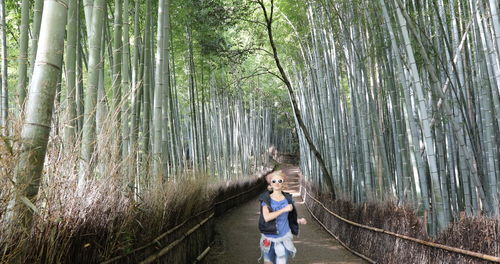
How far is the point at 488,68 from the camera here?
3.16 metres

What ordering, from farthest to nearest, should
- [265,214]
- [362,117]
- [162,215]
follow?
[362,117] < [162,215] < [265,214]

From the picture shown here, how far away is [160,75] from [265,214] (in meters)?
1.62

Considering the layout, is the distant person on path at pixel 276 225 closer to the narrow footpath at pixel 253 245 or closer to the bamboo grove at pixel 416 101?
the narrow footpath at pixel 253 245

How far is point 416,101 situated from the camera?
3828 mm

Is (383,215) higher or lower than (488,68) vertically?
lower

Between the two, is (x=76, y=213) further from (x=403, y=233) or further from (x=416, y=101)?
(x=416, y=101)

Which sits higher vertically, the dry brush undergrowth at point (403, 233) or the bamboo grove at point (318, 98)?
the bamboo grove at point (318, 98)

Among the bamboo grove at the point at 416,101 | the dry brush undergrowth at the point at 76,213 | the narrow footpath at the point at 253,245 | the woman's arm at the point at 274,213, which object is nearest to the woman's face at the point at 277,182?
the woman's arm at the point at 274,213

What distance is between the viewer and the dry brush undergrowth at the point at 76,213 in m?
1.30

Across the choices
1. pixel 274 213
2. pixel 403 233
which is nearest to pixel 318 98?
pixel 403 233

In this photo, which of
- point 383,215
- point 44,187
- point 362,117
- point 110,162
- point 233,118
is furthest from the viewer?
point 233,118

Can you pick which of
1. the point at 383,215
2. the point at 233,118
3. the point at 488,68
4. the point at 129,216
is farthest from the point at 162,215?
the point at 233,118

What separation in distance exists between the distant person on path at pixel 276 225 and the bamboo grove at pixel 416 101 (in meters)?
1.08

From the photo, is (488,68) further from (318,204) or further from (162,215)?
(318,204)
